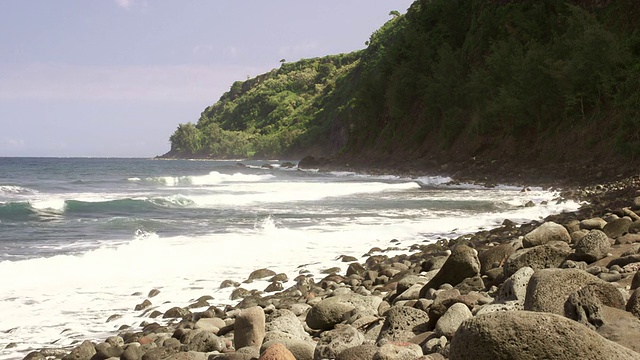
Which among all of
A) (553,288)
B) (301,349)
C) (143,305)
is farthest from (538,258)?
(143,305)

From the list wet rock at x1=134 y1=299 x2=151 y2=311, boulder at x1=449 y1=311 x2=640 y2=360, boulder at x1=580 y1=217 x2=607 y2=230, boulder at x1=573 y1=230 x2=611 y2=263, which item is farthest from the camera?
boulder at x1=580 y1=217 x2=607 y2=230

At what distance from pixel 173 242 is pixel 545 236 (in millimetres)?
10771

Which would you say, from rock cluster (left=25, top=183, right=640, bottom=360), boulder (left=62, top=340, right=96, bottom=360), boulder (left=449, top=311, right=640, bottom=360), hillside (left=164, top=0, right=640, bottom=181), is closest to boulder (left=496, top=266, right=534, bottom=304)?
rock cluster (left=25, top=183, right=640, bottom=360)

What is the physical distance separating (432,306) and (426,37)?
62.3 metres

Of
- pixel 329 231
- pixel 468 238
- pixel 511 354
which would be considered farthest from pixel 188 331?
pixel 329 231

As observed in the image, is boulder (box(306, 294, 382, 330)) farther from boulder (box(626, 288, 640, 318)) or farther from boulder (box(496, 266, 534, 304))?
boulder (box(626, 288, 640, 318))

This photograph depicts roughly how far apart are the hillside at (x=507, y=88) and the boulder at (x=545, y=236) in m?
20.2

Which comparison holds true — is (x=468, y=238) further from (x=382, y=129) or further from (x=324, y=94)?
(x=324, y=94)

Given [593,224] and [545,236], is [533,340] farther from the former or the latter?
[593,224]

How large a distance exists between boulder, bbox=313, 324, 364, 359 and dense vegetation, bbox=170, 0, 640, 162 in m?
26.0

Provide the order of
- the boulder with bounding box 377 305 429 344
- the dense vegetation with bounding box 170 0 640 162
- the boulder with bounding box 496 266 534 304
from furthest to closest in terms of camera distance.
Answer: the dense vegetation with bounding box 170 0 640 162 < the boulder with bounding box 377 305 429 344 < the boulder with bounding box 496 266 534 304

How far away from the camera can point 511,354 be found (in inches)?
A: 141

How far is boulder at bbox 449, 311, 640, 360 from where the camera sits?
11.8 feet

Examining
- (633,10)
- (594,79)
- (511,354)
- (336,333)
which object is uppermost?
(633,10)
